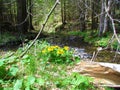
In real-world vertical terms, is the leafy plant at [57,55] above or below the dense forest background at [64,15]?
below

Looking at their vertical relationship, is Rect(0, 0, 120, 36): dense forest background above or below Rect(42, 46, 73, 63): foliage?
above

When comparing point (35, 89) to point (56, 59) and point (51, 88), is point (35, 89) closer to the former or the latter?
point (51, 88)

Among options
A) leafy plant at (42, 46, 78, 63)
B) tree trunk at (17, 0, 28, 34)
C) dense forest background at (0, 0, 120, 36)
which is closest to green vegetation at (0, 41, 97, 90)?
leafy plant at (42, 46, 78, 63)

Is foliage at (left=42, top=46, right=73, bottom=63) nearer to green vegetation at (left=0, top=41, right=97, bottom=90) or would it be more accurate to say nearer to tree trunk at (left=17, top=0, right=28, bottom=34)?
green vegetation at (left=0, top=41, right=97, bottom=90)

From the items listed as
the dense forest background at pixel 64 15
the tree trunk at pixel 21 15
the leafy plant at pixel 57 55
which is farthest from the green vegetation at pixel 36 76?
the tree trunk at pixel 21 15

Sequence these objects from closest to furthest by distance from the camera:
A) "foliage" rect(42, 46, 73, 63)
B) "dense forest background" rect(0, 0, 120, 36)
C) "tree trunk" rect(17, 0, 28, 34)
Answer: "foliage" rect(42, 46, 73, 63), "dense forest background" rect(0, 0, 120, 36), "tree trunk" rect(17, 0, 28, 34)

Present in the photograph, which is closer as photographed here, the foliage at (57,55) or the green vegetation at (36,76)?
the green vegetation at (36,76)

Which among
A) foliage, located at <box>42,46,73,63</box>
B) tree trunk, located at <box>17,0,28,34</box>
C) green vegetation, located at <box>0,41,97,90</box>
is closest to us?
green vegetation, located at <box>0,41,97,90</box>

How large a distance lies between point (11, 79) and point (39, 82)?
0.69 m

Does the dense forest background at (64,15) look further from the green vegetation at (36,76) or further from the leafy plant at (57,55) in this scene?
the green vegetation at (36,76)

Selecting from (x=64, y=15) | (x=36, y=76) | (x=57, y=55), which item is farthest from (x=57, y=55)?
(x=64, y=15)

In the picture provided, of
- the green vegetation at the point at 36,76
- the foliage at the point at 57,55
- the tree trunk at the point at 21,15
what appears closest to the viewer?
the green vegetation at the point at 36,76

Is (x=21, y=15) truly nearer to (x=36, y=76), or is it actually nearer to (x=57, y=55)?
(x=57, y=55)

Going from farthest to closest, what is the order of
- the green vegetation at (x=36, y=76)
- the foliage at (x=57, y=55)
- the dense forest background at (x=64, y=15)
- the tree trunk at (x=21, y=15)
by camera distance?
1. the tree trunk at (x=21, y=15)
2. the dense forest background at (x=64, y=15)
3. the foliage at (x=57, y=55)
4. the green vegetation at (x=36, y=76)
